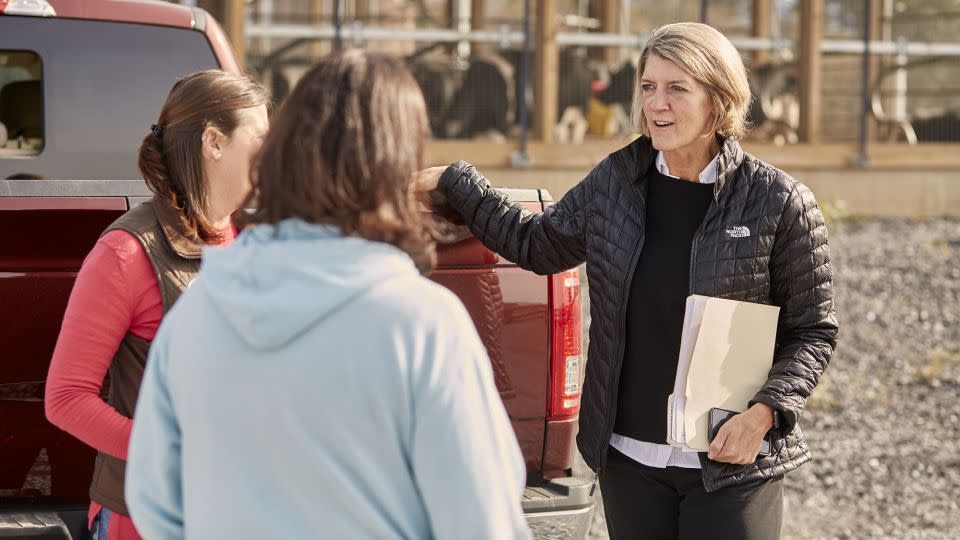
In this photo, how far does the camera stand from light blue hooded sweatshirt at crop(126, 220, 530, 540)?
1.67 metres

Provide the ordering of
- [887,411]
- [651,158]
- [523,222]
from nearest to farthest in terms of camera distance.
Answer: [651,158] < [523,222] < [887,411]

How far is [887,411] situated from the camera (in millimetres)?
7758

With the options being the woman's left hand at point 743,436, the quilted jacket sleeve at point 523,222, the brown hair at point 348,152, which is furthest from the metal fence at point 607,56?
the brown hair at point 348,152

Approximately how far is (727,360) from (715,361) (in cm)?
3

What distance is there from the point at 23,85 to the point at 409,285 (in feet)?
12.0

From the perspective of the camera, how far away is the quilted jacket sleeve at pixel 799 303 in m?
3.02

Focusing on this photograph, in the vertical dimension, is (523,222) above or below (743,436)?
above

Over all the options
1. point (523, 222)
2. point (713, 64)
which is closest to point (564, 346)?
point (523, 222)

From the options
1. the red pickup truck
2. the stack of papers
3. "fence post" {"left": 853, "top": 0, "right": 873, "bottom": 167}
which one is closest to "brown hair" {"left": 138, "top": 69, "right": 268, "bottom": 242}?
the red pickup truck

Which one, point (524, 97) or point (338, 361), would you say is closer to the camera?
point (338, 361)

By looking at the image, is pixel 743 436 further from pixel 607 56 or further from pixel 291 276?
pixel 607 56

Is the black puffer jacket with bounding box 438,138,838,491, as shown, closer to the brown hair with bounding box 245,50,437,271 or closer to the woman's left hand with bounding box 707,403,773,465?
the woman's left hand with bounding box 707,403,773,465

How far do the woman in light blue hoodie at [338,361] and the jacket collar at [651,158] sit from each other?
54.7 inches

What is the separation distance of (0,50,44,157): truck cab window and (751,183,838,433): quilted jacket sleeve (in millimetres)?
3026
